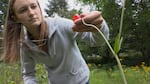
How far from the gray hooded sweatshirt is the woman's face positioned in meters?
0.11

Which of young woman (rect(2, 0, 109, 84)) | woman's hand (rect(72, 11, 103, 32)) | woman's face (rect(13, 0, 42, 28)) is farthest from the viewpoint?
young woman (rect(2, 0, 109, 84))

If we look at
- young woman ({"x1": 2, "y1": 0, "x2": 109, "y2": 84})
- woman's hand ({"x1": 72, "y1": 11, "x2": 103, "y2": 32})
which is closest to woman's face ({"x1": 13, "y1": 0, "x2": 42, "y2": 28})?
young woman ({"x1": 2, "y1": 0, "x2": 109, "y2": 84})

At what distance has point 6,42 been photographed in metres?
1.71

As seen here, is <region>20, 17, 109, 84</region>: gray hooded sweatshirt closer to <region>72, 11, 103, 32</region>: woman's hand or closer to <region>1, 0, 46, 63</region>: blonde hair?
<region>1, 0, 46, 63</region>: blonde hair

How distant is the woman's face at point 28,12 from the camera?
1.47 m

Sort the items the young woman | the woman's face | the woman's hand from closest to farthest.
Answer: the woman's hand, the woman's face, the young woman

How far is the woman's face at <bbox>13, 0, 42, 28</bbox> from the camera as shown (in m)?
1.47

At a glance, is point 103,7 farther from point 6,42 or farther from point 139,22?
point 6,42

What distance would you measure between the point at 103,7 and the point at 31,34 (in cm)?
876

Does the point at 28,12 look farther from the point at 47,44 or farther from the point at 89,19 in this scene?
the point at 89,19

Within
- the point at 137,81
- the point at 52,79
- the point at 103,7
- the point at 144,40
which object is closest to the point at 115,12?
the point at 103,7

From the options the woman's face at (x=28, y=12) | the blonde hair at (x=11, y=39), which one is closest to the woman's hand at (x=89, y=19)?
the woman's face at (x=28, y=12)

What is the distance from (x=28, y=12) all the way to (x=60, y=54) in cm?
27

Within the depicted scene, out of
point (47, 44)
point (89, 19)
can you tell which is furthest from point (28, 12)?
point (89, 19)
